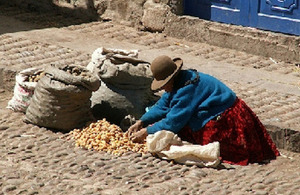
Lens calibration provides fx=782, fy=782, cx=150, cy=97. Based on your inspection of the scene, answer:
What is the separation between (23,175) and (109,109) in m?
1.48

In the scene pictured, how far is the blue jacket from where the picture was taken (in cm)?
704

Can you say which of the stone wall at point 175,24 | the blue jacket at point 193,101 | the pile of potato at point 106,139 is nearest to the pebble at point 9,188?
the pile of potato at point 106,139

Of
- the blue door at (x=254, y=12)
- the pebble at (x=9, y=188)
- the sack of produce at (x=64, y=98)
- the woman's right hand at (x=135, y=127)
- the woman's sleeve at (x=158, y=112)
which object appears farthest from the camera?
the blue door at (x=254, y=12)

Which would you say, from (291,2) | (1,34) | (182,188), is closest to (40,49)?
(1,34)

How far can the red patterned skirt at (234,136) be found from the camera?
7.11 meters

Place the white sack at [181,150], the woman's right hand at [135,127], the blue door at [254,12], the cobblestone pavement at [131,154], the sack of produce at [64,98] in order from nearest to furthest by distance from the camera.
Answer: the cobblestone pavement at [131,154]
the white sack at [181,150]
the woman's right hand at [135,127]
the sack of produce at [64,98]
the blue door at [254,12]

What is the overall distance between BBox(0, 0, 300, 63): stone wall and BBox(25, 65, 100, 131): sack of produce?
10.2 feet

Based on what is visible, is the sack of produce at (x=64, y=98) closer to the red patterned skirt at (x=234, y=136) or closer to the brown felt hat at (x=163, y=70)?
the brown felt hat at (x=163, y=70)

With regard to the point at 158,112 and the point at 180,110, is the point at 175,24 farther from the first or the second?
the point at 180,110

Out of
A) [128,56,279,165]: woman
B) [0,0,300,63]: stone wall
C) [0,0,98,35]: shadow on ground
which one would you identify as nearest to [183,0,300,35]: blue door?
[0,0,300,63]: stone wall

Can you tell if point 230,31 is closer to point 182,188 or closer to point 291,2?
point 291,2

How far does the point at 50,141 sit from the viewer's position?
7531 mm

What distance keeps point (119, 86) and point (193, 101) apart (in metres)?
1.09

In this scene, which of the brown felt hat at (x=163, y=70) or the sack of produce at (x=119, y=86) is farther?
the sack of produce at (x=119, y=86)
